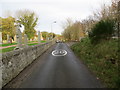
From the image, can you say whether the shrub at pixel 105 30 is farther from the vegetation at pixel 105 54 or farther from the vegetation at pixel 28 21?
the vegetation at pixel 28 21

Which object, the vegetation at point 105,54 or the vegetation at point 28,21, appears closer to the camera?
the vegetation at point 105,54

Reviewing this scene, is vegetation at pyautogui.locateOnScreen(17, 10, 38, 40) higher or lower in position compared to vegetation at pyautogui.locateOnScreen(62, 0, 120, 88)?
higher

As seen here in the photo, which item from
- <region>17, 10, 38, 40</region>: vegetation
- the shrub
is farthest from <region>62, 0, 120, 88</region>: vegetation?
<region>17, 10, 38, 40</region>: vegetation

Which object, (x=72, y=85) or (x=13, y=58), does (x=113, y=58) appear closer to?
(x=72, y=85)

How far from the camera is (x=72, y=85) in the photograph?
4027 mm

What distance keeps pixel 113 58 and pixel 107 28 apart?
320 centimetres

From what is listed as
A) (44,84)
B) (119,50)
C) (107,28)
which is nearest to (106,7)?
(107,28)

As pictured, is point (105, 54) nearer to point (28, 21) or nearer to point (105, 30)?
point (105, 30)

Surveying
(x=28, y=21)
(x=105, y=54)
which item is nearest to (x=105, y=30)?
(x=105, y=54)

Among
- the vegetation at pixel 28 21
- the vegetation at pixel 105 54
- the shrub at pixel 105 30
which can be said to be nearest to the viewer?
the vegetation at pixel 105 54

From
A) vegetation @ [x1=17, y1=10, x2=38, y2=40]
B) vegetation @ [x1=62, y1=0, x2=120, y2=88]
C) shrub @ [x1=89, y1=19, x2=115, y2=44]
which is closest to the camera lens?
vegetation @ [x1=62, y1=0, x2=120, y2=88]

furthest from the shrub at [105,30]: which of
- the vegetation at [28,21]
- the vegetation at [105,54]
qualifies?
the vegetation at [28,21]

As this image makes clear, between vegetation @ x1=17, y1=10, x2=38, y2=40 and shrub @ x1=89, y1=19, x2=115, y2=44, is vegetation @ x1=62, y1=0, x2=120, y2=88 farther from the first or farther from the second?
vegetation @ x1=17, y1=10, x2=38, y2=40

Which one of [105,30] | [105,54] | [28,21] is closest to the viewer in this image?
[105,54]
